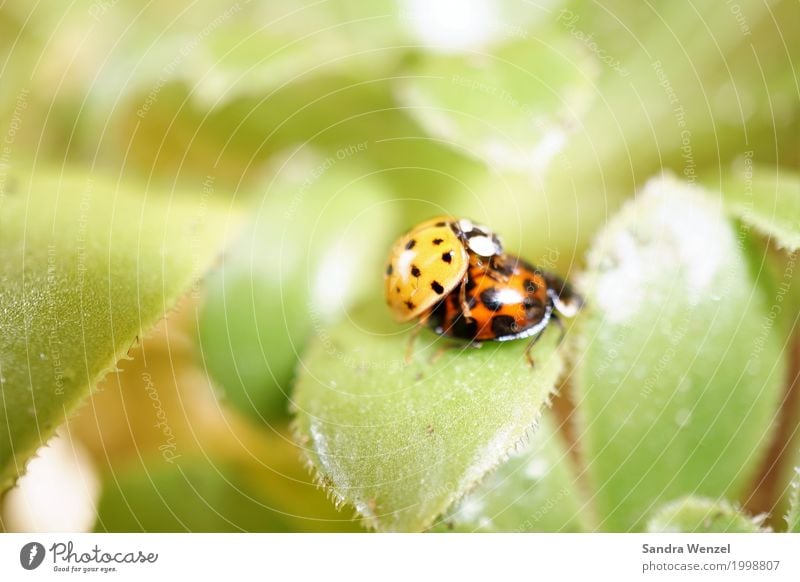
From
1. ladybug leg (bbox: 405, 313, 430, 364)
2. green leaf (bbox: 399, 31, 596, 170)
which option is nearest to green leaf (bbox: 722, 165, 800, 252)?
green leaf (bbox: 399, 31, 596, 170)

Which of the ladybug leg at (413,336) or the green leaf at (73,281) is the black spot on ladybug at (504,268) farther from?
the green leaf at (73,281)

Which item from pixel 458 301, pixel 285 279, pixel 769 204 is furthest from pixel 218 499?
pixel 769 204

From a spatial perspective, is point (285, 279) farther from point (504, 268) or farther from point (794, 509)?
point (794, 509)

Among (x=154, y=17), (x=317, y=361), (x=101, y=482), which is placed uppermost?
(x=154, y=17)

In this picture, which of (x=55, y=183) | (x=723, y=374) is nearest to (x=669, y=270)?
(x=723, y=374)

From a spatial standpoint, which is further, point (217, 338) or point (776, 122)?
point (776, 122)

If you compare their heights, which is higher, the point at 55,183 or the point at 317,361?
the point at 55,183

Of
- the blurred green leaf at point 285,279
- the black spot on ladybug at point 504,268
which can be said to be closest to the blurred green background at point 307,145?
the blurred green leaf at point 285,279
